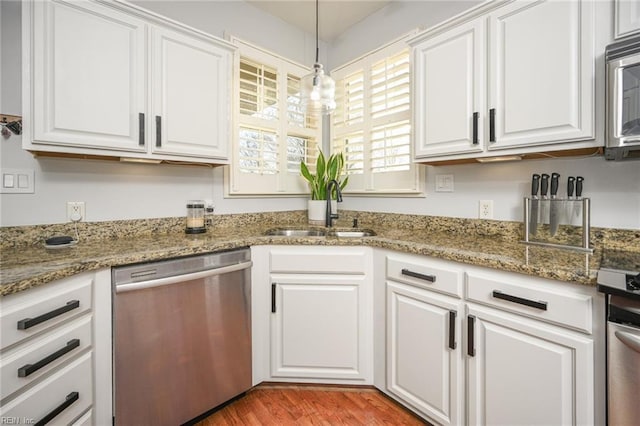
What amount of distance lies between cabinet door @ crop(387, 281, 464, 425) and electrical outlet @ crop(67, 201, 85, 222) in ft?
5.69

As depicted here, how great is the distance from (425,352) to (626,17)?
159 centimetres

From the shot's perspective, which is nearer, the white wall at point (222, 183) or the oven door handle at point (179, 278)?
the oven door handle at point (179, 278)

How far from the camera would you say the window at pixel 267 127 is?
7.29 ft

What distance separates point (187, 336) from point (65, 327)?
48 centimetres

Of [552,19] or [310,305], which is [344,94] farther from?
[310,305]

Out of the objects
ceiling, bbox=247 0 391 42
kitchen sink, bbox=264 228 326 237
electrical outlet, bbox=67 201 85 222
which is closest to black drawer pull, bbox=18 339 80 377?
electrical outlet, bbox=67 201 85 222

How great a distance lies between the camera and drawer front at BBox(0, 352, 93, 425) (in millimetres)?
931

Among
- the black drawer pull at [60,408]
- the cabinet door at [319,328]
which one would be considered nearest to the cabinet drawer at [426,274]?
the cabinet door at [319,328]

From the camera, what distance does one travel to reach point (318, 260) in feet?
5.50

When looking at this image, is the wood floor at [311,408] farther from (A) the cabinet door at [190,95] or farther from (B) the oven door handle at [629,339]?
(A) the cabinet door at [190,95]

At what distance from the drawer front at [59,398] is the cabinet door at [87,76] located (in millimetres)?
967

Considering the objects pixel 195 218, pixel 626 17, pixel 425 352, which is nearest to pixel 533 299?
pixel 425 352

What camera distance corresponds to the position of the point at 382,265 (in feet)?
5.30

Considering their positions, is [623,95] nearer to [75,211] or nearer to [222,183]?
[222,183]
